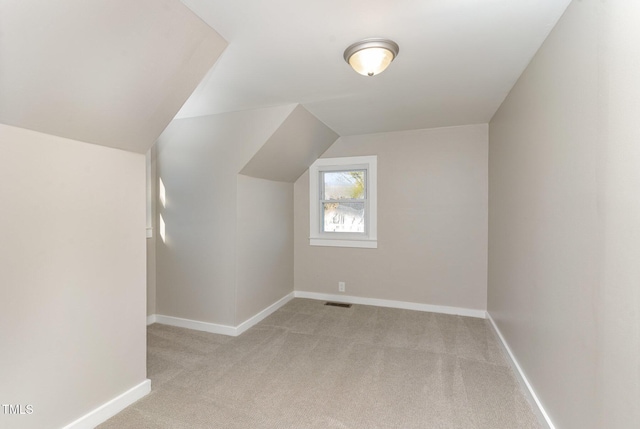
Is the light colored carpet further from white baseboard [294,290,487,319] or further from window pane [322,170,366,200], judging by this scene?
window pane [322,170,366,200]

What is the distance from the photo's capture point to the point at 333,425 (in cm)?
178

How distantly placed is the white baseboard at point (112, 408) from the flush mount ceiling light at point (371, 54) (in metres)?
2.61

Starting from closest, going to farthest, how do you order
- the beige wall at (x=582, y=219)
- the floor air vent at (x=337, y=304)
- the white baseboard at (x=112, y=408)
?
the beige wall at (x=582, y=219), the white baseboard at (x=112, y=408), the floor air vent at (x=337, y=304)

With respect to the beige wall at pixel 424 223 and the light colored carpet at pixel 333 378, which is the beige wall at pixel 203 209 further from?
the beige wall at pixel 424 223

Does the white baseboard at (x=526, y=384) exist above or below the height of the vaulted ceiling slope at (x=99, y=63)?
below

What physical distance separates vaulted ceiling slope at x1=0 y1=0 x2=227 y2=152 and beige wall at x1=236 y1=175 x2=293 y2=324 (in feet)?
4.56

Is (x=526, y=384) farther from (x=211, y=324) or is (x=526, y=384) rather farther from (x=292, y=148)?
(x=292, y=148)

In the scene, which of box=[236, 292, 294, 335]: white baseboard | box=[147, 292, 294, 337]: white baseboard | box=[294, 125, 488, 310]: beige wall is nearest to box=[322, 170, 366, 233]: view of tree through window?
box=[294, 125, 488, 310]: beige wall

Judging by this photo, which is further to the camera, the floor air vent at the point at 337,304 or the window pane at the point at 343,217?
the window pane at the point at 343,217

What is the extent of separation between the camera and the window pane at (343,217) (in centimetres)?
418

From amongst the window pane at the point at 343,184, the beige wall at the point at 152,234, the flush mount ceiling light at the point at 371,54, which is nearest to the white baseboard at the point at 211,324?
the beige wall at the point at 152,234

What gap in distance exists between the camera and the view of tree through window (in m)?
4.16

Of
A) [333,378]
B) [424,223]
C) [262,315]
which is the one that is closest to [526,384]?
[333,378]

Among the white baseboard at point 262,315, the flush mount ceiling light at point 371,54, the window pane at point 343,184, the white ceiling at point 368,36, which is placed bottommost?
the white baseboard at point 262,315
